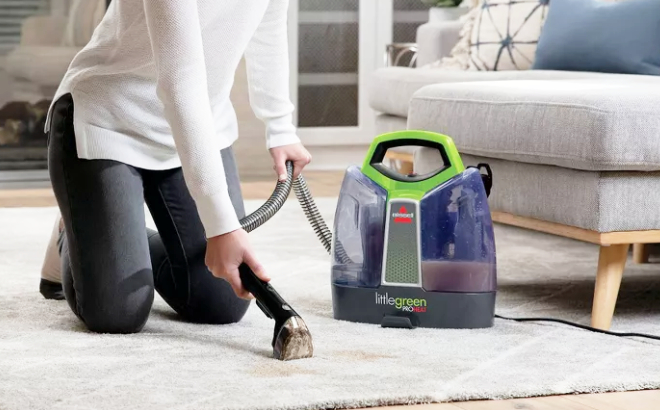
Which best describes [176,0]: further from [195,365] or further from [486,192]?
[486,192]

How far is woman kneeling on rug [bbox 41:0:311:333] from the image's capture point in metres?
1.49

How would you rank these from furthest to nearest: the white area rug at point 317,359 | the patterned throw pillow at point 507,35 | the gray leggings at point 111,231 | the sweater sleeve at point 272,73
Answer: the patterned throw pillow at point 507,35
the sweater sleeve at point 272,73
the gray leggings at point 111,231
the white area rug at point 317,359

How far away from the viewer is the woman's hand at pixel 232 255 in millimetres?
1460

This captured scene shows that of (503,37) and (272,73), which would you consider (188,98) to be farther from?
(503,37)

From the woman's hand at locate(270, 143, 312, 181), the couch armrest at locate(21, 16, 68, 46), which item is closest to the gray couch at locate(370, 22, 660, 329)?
the woman's hand at locate(270, 143, 312, 181)

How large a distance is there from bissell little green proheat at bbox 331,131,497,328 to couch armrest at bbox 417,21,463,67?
6.90ft

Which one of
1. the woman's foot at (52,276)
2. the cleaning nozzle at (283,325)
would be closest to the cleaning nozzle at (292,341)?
the cleaning nozzle at (283,325)

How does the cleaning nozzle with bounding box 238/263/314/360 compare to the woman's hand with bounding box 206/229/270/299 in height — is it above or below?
below

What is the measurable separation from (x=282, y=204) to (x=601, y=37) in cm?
160

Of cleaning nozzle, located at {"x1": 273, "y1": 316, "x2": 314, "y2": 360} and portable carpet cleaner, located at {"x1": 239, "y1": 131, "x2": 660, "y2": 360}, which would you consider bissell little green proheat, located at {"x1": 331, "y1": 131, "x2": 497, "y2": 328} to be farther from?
cleaning nozzle, located at {"x1": 273, "y1": 316, "x2": 314, "y2": 360}

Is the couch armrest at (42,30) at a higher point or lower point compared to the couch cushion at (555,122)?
lower

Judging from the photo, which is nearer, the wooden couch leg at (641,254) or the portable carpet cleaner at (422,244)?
the portable carpet cleaner at (422,244)

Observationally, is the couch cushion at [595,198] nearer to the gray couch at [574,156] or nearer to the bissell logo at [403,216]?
the gray couch at [574,156]

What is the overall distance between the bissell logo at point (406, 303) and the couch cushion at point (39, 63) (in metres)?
2.84
